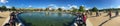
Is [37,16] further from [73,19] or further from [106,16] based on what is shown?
[106,16]

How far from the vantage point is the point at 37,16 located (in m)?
4.86

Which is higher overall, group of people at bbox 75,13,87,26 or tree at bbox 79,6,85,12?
tree at bbox 79,6,85,12

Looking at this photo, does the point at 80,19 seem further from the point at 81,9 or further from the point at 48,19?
the point at 48,19

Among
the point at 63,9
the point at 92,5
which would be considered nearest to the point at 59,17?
the point at 63,9

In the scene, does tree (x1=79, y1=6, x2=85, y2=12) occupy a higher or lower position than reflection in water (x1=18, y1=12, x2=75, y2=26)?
higher

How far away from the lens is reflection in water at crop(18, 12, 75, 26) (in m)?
4.88

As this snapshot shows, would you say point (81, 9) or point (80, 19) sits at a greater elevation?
point (81, 9)

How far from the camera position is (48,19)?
16.2 ft

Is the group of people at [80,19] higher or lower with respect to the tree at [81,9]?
lower

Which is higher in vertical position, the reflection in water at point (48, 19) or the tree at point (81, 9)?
the tree at point (81, 9)

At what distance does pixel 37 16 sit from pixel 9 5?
40 centimetres

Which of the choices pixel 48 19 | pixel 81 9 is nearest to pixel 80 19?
pixel 81 9

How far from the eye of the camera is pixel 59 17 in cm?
491

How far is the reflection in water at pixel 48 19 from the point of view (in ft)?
16.0
